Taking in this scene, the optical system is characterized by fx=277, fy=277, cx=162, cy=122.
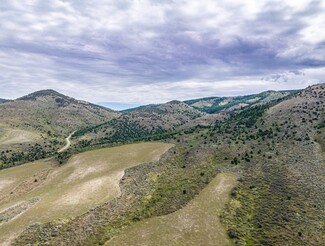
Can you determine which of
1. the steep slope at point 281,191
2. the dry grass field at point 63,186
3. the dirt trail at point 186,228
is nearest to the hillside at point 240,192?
the steep slope at point 281,191

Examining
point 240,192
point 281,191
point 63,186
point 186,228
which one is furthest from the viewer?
point 63,186

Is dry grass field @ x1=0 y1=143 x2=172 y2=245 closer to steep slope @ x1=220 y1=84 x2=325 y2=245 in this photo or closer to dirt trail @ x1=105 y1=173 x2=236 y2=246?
dirt trail @ x1=105 y1=173 x2=236 y2=246

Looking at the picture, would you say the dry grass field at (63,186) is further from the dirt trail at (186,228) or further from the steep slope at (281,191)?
the steep slope at (281,191)

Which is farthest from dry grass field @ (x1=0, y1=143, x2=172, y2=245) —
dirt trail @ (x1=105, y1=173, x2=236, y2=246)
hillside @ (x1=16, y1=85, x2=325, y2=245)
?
dirt trail @ (x1=105, y1=173, x2=236, y2=246)

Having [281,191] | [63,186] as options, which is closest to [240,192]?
[281,191]

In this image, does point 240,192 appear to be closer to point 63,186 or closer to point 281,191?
point 281,191

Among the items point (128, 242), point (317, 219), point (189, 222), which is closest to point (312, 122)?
point (317, 219)
